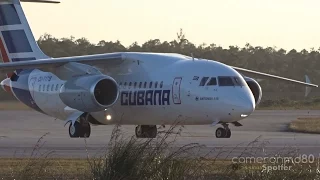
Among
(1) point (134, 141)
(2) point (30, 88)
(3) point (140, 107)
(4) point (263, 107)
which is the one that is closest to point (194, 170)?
(1) point (134, 141)

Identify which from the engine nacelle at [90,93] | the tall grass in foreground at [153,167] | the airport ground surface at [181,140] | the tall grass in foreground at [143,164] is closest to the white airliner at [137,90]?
the engine nacelle at [90,93]

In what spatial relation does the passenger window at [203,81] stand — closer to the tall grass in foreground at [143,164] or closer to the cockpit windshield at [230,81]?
the cockpit windshield at [230,81]

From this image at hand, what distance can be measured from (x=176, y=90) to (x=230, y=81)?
180 cm

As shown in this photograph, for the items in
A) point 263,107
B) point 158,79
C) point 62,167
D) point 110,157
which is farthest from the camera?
point 263,107

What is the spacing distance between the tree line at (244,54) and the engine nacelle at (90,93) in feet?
109

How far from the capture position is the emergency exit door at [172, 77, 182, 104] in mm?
27812

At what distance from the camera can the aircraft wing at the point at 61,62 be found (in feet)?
95.7

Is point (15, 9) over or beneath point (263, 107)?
over

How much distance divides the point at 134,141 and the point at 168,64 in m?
16.3

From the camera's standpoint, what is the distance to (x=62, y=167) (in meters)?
16.1

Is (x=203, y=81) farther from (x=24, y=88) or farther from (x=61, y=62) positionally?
(x=24, y=88)

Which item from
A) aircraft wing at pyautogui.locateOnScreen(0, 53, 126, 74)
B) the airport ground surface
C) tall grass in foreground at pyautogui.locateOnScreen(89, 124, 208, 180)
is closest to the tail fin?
the airport ground surface

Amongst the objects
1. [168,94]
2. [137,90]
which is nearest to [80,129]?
[137,90]

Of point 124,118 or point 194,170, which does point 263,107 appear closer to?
point 124,118
